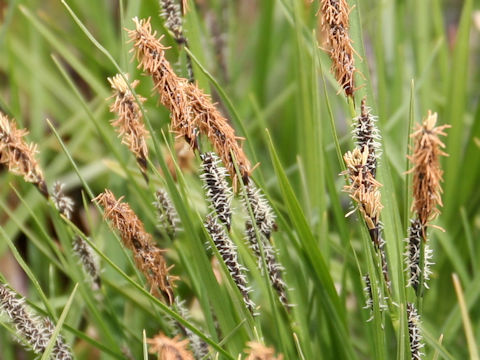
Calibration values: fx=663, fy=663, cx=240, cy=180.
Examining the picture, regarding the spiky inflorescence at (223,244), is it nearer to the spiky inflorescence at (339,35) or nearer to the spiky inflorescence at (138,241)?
the spiky inflorescence at (138,241)

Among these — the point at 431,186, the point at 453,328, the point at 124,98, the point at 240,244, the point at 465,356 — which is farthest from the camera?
the point at 465,356

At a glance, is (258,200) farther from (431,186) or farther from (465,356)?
(465,356)

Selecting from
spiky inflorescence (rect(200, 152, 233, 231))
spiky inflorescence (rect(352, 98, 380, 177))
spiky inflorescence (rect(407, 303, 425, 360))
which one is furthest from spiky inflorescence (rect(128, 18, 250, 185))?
spiky inflorescence (rect(407, 303, 425, 360))

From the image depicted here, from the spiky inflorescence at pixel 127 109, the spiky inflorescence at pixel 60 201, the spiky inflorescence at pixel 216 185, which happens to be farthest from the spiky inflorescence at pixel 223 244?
the spiky inflorescence at pixel 60 201

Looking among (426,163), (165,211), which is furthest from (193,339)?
(426,163)

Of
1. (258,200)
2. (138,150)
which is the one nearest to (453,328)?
(258,200)

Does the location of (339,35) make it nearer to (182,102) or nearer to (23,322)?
(182,102)
